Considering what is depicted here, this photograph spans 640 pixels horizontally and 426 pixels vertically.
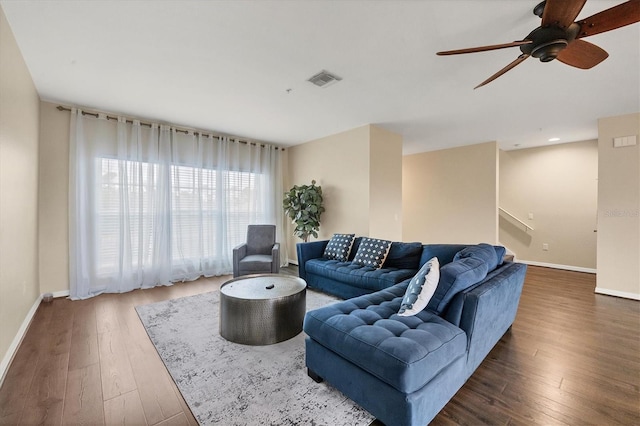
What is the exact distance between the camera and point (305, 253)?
4.22m

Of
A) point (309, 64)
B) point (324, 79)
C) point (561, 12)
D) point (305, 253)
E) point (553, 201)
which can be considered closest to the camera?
point (561, 12)

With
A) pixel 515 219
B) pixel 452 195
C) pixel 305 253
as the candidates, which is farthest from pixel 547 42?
pixel 515 219

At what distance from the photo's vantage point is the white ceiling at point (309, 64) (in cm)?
198

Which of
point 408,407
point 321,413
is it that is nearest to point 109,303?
point 321,413

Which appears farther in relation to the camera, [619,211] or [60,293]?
[619,211]

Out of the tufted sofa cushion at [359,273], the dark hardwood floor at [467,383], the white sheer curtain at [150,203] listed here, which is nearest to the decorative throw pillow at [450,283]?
the dark hardwood floor at [467,383]

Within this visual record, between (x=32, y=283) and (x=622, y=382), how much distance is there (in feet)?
19.1

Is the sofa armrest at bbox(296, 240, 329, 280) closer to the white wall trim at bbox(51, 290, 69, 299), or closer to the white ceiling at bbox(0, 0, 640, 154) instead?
the white ceiling at bbox(0, 0, 640, 154)

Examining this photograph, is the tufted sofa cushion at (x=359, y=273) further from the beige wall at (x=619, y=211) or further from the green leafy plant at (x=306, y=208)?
the beige wall at (x=619, y=211)

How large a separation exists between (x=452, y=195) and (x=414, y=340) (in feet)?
18.1

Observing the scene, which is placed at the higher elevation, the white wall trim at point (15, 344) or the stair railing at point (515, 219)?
the stair railing at point (515, 219)

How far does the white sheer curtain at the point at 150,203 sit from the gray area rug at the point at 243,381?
172 centimetres

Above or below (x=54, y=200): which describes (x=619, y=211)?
below

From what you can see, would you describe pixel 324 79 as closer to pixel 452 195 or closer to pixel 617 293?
pixel 452 195
